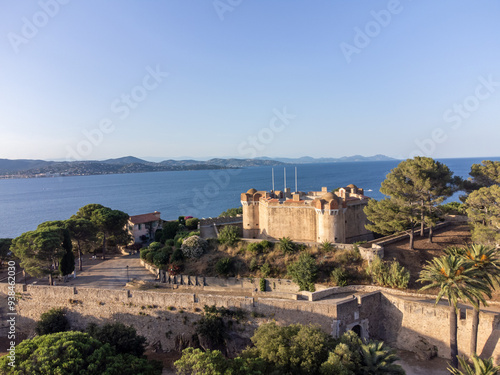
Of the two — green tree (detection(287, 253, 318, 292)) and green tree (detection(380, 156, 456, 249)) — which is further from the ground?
green tree (detection(380, 156, 456, 249))

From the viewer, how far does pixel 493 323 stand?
17.8 m

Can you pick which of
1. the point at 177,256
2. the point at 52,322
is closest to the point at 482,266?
the point at 177,256

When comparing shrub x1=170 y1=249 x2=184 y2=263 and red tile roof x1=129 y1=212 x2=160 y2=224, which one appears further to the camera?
red tile roof x1=129 y1=212 x2=160 y2=224

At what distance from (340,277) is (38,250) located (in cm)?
2534

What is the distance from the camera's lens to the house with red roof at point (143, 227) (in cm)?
4177

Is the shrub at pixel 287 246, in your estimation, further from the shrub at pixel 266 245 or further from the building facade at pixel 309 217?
the building facade at pixel 309 217

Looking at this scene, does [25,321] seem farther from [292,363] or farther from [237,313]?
[292,363]

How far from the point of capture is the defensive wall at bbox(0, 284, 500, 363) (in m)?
19.4

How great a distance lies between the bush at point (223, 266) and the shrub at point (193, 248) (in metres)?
3.05

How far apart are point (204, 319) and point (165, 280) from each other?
881 centimetres

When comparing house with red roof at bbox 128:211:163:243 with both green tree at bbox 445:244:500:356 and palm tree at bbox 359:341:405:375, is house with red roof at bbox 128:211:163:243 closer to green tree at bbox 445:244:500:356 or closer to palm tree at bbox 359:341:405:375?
palm tree at bbox 359:341:405:375

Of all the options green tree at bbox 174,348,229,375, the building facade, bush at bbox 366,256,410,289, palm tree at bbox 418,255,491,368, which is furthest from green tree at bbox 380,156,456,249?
green tree at bbox 174,348,229,375

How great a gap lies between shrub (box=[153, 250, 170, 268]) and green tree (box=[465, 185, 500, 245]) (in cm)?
2660

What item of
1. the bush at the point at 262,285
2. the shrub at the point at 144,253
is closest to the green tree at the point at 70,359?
the bush at the point at 262,285
